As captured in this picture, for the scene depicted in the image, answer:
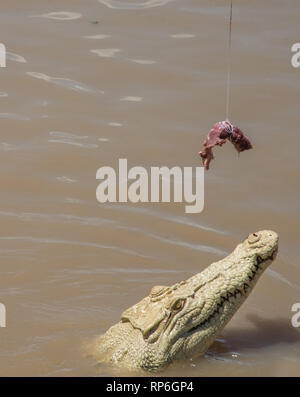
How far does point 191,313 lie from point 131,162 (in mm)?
3086

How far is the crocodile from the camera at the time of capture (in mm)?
5281

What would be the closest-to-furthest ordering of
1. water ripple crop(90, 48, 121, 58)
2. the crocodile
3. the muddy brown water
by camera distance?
the crocodile → the muddy brown water → water ripple crop(90, 48, 121, 58)

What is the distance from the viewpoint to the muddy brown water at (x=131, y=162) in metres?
6.09

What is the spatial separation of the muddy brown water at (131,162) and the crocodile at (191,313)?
0.17 meters

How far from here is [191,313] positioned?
530cm

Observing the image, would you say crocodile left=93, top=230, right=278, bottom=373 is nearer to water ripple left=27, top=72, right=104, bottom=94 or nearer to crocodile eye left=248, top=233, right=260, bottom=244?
crocodile eye left=248, top=233, right=260, bottom=244

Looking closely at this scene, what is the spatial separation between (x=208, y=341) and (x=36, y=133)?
3.82 metres

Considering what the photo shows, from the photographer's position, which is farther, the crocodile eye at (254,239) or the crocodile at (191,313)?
the crocodile eye at (254,239)

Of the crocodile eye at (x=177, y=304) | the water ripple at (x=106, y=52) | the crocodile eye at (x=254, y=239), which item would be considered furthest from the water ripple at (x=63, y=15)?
the crocodile eye at (x=177, y=304)

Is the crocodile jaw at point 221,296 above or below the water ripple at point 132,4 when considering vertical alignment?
below

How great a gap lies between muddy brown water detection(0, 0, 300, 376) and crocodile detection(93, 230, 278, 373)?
0.55 feet

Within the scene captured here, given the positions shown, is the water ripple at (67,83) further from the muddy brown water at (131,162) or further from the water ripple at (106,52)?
the water ripple at (106,52)

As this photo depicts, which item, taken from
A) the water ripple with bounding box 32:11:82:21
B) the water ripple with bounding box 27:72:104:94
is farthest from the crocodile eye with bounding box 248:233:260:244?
the water ripple with bounding box 32:11:82:21

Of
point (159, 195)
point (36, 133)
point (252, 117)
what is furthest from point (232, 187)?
point (36, 133)
